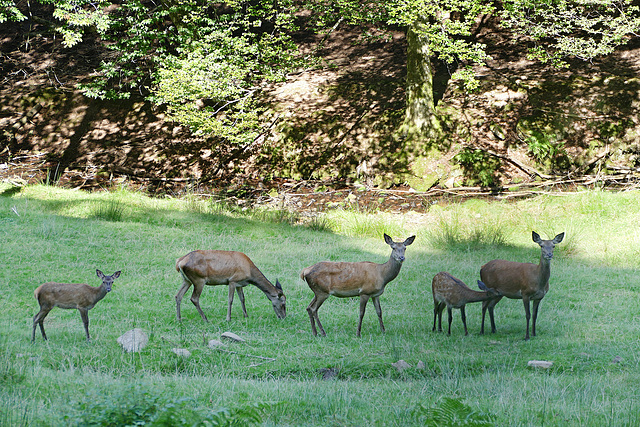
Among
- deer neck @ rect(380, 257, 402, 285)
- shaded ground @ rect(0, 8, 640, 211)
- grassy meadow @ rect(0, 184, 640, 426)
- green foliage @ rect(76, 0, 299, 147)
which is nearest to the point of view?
grassy meadow @ rect(0, 184, 640, 426)

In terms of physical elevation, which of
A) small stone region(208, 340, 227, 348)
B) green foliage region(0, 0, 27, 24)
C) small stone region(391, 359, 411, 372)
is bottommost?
small stone region(391, 359, 411, 372)

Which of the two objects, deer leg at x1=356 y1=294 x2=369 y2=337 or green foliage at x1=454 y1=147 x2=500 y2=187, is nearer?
deer leg at x1=356 y1=294 x2=369 y2=337

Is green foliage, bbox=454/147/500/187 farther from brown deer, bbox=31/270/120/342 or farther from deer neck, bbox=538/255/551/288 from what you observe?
brown deer, bbox=31/270/120/342

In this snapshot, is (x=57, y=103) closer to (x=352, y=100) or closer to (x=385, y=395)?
(x=352, y=100)

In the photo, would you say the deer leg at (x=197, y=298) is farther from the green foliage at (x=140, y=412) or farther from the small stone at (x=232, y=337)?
the green foliage at (x=140, y=412)

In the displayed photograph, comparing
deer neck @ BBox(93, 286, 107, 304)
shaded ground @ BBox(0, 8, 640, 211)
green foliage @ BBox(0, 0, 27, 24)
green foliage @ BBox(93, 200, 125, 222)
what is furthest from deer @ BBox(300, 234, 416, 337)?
green foliage @ BBox(0, 0, 27, 24)

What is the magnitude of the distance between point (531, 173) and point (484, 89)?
13.7 ft

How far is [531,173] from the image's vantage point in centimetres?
1736

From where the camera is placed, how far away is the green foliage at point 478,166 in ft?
56.9

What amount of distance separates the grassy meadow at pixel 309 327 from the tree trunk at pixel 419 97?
3923mm

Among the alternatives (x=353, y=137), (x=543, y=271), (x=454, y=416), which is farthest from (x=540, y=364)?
(x=353, y=137)

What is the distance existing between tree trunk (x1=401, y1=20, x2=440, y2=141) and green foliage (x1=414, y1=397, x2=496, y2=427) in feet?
47.9

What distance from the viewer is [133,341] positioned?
665 centimetres

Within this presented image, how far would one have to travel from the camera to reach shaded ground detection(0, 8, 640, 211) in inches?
691
